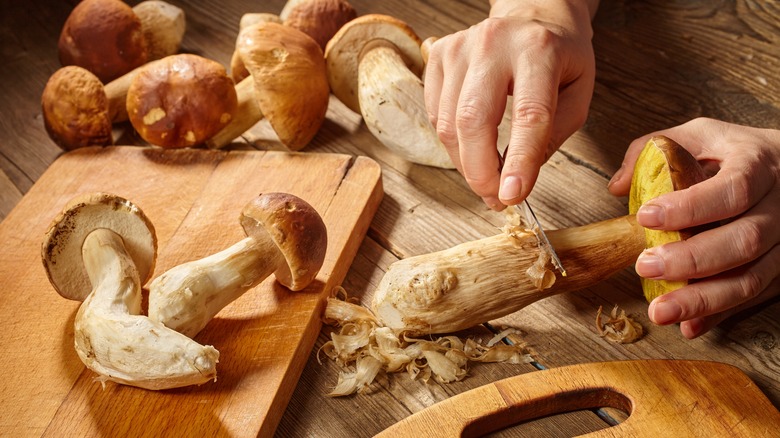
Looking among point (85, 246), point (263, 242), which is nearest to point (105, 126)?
point (85, 246)

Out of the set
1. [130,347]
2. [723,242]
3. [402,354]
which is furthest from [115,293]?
[723,242]

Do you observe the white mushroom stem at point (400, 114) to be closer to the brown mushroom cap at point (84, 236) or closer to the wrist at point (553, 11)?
the wrist at point (553, 11)

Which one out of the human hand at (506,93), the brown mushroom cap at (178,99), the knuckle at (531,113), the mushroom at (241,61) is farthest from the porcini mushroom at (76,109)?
the knuckle at (531,113)

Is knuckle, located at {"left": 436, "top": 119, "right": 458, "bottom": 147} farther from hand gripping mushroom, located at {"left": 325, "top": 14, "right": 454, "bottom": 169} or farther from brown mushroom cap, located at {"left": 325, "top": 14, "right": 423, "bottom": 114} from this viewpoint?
brown mushroom cap, located at {"left": 325, "top": 14, "right": 423, "bottom": 114}

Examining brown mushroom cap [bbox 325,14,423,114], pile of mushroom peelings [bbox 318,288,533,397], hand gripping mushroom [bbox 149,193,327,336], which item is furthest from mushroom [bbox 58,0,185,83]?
pile of mushroom peelings [bbox 318,288,533,397]

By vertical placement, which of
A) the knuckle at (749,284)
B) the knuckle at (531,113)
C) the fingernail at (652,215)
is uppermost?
the knuckle at (531,113)

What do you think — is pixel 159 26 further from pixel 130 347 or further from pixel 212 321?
pixel 130 347
